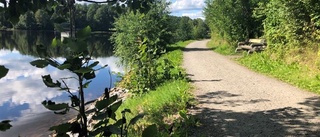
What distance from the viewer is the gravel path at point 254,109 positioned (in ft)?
18.5

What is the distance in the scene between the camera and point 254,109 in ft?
22.9

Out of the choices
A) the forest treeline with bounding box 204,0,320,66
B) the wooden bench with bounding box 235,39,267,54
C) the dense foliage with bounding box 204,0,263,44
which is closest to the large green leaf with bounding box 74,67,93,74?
the forest treeline with bounding box 204,0,320,66

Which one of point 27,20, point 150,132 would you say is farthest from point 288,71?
point 27,20

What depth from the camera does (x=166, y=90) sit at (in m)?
8.70

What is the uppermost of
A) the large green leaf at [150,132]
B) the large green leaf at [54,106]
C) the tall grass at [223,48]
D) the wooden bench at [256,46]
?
the large green leaf at [54,106]

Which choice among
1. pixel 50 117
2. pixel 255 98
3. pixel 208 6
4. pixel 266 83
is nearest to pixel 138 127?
pixel 255 98

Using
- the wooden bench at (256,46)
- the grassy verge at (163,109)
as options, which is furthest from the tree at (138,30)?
the wooden bench at (256,46)

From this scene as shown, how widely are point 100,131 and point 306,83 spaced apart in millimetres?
9028

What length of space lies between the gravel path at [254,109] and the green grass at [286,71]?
0.38 meters

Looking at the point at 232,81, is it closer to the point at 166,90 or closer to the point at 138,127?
the point at 166,90

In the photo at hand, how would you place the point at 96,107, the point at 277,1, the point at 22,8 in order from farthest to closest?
the point at 277,1
the point at 22,8
the point at 96,107

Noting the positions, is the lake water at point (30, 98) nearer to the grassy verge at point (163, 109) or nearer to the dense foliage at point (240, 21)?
the grassy verge at point (163, 109)

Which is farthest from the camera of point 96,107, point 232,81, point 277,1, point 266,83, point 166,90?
point 277,1

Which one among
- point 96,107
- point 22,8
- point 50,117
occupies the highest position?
point 22,8
